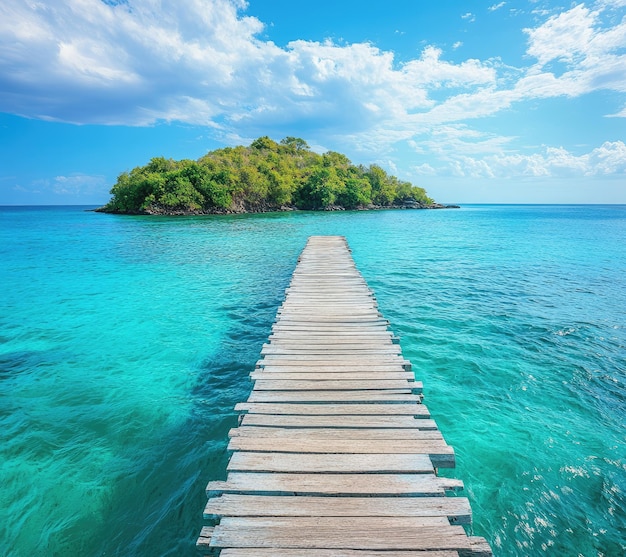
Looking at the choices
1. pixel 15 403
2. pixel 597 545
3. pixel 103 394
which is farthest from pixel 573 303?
pixel 15 403

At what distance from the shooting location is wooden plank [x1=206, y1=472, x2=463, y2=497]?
10.9ft

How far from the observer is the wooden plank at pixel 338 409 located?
4559mm

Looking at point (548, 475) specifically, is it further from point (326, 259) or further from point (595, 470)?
point (326, 259)

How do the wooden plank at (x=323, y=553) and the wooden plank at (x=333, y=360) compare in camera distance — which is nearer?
the wooden plank at (x=323, y=553)

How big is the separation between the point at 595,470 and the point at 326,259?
38.0ft

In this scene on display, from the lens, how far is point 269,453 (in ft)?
12.6

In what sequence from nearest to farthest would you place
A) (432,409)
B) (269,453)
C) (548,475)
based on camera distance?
(269,453) → (548,475) → (432,409)

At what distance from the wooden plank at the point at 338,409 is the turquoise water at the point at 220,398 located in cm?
136

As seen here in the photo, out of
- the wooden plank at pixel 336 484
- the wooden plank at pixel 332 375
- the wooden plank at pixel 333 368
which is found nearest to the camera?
the wooden plank at pixel 336 484

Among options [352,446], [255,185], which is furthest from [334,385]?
[255,185]

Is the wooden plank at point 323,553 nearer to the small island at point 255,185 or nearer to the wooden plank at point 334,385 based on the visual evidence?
the wooden plank at point 334,385

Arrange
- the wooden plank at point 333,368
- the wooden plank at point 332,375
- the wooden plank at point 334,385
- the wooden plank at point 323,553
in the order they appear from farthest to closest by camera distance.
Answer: the wooden plank at point 333,368
the wooden plank at point 332,375
the wooden plank at point 334,385
the wooden plank at point 323,553

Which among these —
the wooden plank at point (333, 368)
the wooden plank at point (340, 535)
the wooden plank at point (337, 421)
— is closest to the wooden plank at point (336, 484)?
the wooden plank at point (340, 535)

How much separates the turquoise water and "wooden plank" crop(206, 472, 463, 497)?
58.0 inches
